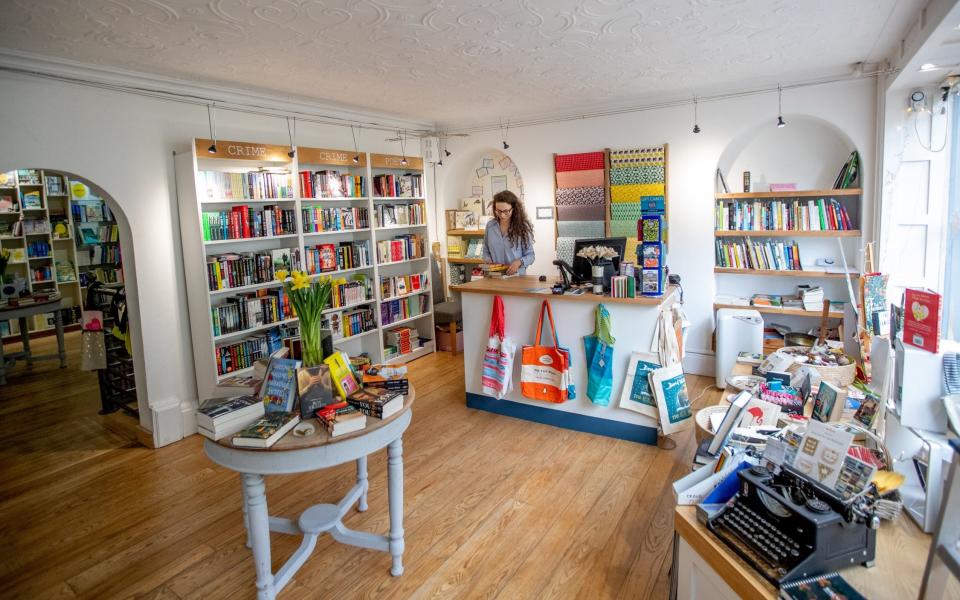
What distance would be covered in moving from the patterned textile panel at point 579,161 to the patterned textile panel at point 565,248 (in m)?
0.78

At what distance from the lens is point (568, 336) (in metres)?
4.19

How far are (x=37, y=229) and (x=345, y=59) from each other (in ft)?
22.0

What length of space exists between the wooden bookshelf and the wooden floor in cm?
228

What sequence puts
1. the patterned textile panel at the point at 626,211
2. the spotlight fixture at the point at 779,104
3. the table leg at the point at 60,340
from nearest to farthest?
the spotlight fixture at the point at 779,104
the patterned textile panel at the point at 626,211
the table leg at the point at 60,340

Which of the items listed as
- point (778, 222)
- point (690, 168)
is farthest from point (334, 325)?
point (778, 222)

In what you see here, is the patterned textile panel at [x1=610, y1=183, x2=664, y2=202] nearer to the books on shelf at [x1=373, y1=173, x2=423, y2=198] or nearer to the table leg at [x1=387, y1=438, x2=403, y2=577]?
the books on shelf at [x1=373, y1=173, x2=423, y2=198]

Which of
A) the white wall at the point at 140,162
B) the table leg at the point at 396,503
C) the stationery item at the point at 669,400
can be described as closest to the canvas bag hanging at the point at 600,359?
the stationery item at the point at 669,400

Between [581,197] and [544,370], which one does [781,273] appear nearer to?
[581,197]

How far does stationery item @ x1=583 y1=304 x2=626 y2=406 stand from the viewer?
155 inches

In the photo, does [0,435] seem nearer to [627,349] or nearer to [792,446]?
[627,349]

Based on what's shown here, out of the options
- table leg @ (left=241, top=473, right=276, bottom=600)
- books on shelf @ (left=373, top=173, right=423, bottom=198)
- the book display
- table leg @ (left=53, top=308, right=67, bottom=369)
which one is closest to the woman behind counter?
books on shelf @ (left=373, top=173, right=423, bottom=198)

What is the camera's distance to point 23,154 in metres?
3.58

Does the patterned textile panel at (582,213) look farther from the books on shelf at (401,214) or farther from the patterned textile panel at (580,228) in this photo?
the books on shelf at (401,214)

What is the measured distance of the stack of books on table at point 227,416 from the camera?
2.23 m
